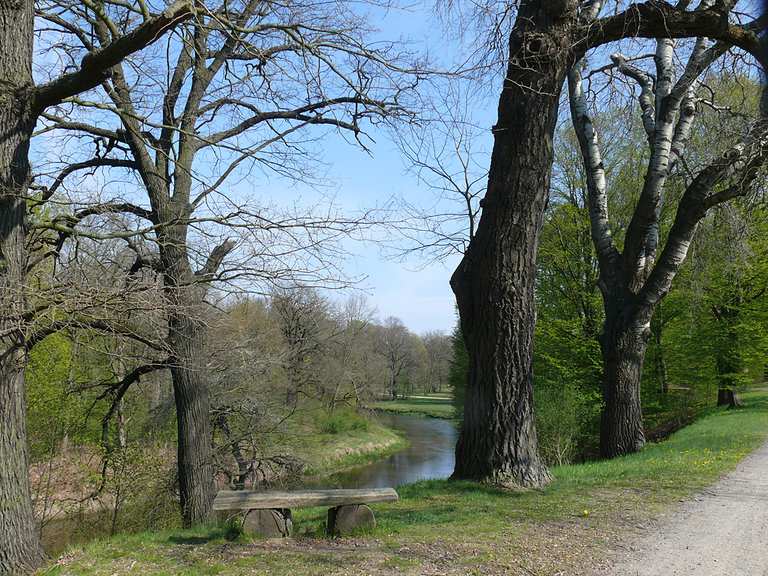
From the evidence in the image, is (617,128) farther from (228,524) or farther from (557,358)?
(228,524)

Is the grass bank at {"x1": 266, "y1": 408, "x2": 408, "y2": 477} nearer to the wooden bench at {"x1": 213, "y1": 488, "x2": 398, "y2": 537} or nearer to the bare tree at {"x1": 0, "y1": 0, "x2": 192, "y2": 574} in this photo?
the bare tree at {"x1": 0, "y1": 0, "x2": 192, "y2": 574}

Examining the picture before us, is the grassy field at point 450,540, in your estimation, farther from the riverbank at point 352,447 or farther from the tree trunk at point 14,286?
the riverbank at point 352,447

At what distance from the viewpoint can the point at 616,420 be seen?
37.5 feet

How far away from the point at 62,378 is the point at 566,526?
1259 centimetres

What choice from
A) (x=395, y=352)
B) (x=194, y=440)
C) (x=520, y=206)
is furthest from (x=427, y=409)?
(x=520, y=206)

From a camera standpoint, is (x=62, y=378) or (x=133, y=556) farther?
(x=62, y=378)

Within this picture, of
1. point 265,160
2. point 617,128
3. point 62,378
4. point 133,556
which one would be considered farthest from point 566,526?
point 617,128

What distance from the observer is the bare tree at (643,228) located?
10359 mm

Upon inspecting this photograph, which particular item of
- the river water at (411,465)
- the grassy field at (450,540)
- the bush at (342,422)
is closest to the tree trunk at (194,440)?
the grassy field at (450,540)

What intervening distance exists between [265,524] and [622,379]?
798cm

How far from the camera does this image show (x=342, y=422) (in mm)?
32812

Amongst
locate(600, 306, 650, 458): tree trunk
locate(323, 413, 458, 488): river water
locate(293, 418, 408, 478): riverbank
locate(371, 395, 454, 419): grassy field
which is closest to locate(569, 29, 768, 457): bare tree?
locate(600, 306, 650, 458): tree trunk

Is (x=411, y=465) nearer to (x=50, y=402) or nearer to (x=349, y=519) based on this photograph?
(x=50, y=402)

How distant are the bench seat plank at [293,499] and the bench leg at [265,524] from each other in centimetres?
9
